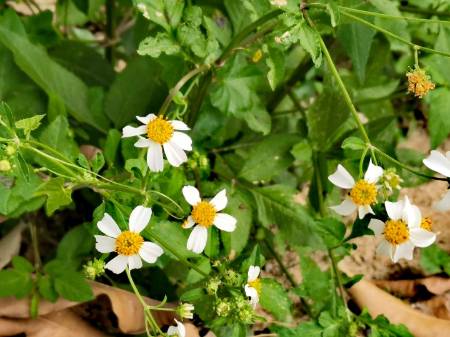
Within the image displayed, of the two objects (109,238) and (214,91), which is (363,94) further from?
(109,238)

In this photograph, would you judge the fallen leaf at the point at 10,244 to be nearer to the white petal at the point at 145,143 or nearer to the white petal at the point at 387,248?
the white petal at the point at 145,143

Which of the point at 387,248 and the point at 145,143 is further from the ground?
the point at 145,143

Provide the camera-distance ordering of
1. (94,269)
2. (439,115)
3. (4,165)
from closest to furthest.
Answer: (4,165) → (94,269) → (439,115)

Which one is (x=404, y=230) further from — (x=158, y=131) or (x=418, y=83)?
(x=158, y=131)

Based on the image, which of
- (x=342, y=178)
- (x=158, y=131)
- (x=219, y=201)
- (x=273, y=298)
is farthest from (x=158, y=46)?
(x=273, y=298)

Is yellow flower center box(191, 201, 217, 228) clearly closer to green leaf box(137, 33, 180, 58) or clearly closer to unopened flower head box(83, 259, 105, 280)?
unopened flower head box(83, 259, 105, 280)

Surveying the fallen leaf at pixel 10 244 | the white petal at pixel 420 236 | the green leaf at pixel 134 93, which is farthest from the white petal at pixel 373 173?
the fallen leaf at pixel 10 244

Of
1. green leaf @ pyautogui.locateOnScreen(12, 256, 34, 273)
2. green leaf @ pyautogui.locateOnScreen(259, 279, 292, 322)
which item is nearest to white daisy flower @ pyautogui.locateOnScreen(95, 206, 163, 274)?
green leaf @ pyautogui.locateOnScreen(259, 279, 292, 322)
